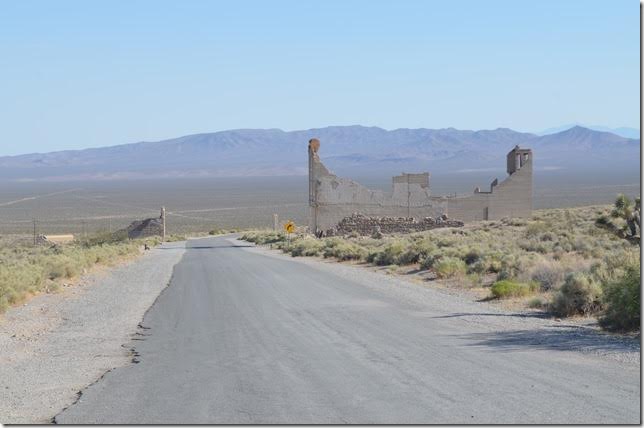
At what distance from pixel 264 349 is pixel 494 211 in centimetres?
4514

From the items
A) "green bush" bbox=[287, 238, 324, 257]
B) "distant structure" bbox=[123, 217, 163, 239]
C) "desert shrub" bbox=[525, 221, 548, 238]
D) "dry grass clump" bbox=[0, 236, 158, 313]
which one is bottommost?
"distant structure" bbox=[123, 217, 163, 239]

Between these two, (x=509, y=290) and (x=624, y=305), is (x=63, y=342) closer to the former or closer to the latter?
(x=624, y=305)

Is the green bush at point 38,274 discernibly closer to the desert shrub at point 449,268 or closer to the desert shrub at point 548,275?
the desert shrub at point 449,268

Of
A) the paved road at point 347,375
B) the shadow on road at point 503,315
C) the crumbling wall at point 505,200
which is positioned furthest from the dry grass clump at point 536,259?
the crumbling wall at point 505,200

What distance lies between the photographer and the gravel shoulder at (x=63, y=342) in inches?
432

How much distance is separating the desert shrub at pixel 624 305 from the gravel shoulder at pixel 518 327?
279mm

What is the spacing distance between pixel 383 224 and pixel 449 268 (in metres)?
26.8

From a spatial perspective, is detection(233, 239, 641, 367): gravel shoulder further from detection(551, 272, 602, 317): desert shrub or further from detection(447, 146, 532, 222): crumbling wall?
detection(447, 146, 532, 222): crumbling wall

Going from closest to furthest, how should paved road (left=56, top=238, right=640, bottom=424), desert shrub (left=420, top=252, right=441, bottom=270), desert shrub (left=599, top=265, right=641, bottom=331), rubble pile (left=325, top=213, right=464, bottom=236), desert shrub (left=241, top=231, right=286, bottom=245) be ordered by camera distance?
paved road (left=56, top=238, right=640, bottom=424) < desert shrub (left=599, top=265, right=641, bottom=331) < desert shrub (left=420, top=252, right=441, bottom=270) < rubble pile (left=325, top=213, right=464, bottom=236) < desert shrub (left=241, top=231, right=286, bottom=245)

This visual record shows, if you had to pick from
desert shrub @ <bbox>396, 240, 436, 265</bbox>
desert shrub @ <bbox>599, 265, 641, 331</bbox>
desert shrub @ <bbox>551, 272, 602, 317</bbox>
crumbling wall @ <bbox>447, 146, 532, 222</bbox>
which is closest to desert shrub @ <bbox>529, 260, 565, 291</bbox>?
desert shrub @ <bbox>551, 272, 602, 317</bbox>

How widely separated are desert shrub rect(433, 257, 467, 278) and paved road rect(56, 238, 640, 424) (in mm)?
8326

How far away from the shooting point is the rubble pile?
5400 cm

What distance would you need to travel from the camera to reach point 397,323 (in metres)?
17.0

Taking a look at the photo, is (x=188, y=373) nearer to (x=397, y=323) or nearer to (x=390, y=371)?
(x=390, y=371)
